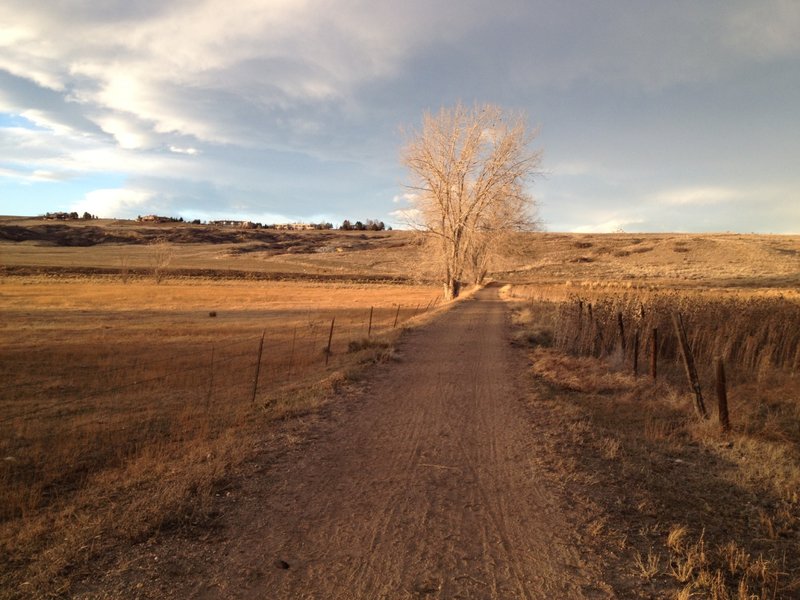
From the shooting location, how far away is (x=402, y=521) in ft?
14.8

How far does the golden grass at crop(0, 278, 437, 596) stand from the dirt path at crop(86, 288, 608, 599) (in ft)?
2.63

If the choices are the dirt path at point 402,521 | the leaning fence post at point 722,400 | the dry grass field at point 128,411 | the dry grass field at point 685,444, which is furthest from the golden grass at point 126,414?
the leaning fence post at point 722,400

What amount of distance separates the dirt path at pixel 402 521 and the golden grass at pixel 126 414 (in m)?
0.80

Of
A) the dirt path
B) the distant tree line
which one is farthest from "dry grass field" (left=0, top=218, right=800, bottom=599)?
the distant tree line

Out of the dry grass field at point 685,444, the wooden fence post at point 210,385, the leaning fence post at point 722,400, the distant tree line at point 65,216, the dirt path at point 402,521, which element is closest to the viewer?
the dirt path at point 402,521

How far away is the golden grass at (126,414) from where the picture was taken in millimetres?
4527

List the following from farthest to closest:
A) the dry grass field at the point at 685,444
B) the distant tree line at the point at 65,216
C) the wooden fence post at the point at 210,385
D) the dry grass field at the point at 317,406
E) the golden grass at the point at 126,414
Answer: the distant tree line at the point at 65,216 → the wooden fence post at the point at 210,385 → the golden grass at the point at 126,414 → the dry grass field at the point at 317,406 → the dry grass field at the point at 685,444

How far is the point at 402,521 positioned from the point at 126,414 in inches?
339

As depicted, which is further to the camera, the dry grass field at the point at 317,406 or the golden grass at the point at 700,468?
the dry grass field at the point at 317,406

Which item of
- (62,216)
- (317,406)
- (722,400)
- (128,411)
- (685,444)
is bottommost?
(128,411)

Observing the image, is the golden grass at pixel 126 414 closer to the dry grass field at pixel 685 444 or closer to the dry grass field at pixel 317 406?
the dry grass field at pixel 317 406

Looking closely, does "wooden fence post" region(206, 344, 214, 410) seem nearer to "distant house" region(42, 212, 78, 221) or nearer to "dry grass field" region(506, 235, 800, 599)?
"dry grass field" region(506, 235, 800, 599)

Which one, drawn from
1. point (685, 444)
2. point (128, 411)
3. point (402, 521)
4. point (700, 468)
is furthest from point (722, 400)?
point (128, 411)

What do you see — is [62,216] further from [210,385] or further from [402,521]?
[402,521]
